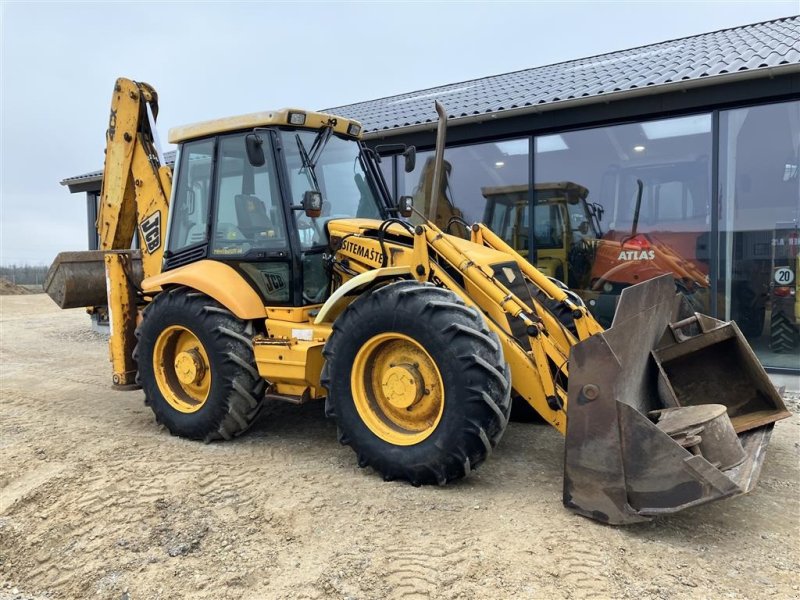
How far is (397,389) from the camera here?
3625 millimetres

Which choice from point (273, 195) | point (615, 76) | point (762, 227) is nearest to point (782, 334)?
point (762, 227)

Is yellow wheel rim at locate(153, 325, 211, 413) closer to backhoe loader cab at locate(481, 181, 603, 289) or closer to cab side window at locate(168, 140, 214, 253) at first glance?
cab side window at locate(168, 140, 214, 253)

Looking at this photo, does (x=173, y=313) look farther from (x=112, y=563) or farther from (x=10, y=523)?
(x=112, y=563)

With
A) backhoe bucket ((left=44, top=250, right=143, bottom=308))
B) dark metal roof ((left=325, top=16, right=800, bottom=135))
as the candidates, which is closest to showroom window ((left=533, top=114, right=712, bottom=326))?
dark metal roof ((left=325, top=16, right=800, bottom=135))

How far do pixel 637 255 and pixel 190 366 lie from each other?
5.20 m

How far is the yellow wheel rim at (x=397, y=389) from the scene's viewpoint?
11.7ft

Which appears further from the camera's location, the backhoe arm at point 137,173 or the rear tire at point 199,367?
the backhoe arm at point 137,173

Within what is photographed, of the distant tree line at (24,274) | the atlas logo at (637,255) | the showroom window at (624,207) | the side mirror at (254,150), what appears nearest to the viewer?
the side mirror at (254,150)

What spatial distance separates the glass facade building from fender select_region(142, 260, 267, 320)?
8.21ft

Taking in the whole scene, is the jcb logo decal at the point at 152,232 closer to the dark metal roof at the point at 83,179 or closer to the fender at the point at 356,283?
the fender at the point at 356,283

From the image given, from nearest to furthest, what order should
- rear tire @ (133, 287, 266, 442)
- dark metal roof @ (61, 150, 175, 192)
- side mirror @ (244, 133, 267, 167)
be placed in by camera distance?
side mirror @ (244, 133, 267, 167)
rear tire @ (133, 287, 266, 442)
dark metal roof @ (61, 150, 175, 192)

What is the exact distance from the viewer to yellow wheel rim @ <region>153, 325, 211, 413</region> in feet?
15.1

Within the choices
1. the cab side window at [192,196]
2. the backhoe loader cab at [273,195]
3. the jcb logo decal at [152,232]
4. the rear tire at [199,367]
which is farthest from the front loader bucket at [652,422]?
the jcb logo decal at [152,232]

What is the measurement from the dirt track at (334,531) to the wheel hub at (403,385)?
1.62ft
